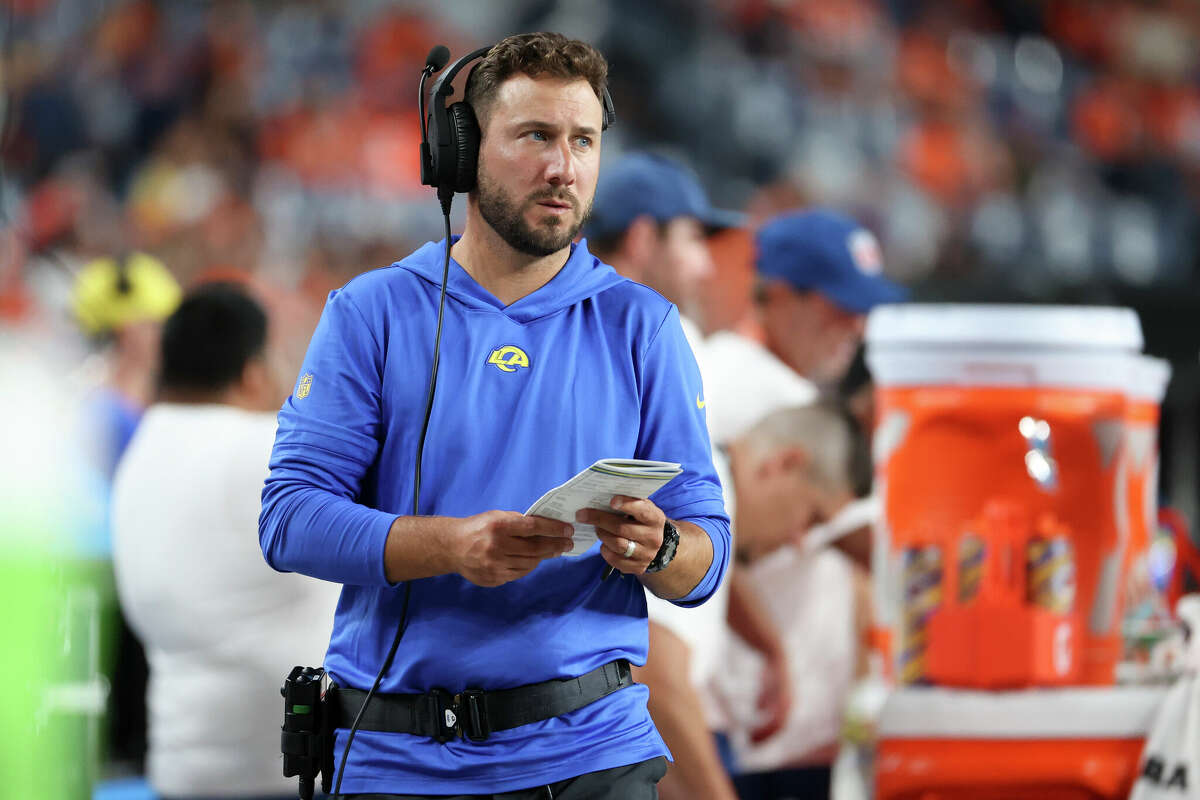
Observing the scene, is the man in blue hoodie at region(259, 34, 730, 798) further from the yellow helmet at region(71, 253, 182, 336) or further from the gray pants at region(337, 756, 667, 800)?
the yellow helmet at region(71, 253, 182, 336)

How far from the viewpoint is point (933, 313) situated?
3.19m

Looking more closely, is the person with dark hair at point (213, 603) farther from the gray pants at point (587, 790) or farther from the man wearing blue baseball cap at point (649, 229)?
the gray pants at point (587, 790)

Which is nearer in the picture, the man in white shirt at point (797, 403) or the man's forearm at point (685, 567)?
the man's forearm at point (685, 567)

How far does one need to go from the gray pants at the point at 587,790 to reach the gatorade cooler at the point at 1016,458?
1.50 meters

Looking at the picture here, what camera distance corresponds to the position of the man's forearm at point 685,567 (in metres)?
1.70

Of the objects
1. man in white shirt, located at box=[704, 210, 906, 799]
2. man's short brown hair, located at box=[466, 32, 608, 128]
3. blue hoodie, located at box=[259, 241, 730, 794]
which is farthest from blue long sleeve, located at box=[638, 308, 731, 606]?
man in white shirt, located at box=[704, 210, 906, 799]

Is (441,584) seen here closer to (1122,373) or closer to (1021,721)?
(1021,721)

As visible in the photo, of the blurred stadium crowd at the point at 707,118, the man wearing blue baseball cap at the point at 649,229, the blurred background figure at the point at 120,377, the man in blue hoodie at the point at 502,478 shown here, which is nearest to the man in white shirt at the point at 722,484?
the man wearing blue baseball cap at the point at 649,229

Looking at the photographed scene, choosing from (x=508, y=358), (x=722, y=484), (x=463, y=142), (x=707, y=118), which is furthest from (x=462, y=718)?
(x=707, y=118)

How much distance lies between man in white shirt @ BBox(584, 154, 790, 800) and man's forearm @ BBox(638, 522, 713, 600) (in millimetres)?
897

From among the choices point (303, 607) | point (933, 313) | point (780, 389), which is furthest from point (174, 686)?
point (933, 313)

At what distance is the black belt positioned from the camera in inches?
66.4

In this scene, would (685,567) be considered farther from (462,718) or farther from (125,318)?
(125,318)

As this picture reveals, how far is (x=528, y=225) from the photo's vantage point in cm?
181
